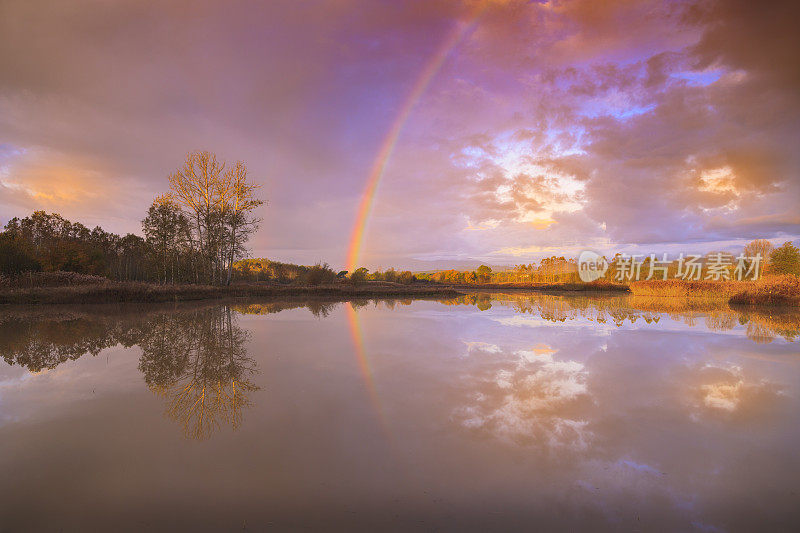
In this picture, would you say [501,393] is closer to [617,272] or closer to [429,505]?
[429,505]

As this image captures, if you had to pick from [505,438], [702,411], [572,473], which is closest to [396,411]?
[505,438]

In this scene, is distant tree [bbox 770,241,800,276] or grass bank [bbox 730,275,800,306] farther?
distant tree [bbox 770,241,800,276]

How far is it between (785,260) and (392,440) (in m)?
78.3

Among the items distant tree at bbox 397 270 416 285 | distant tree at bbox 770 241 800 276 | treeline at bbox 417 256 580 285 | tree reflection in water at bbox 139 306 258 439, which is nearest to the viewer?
tree reflection in water at bbox 139 306 258 439

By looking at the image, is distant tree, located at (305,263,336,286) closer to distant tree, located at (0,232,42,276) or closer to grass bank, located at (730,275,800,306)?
distant tree, located at (0,232,42,276)

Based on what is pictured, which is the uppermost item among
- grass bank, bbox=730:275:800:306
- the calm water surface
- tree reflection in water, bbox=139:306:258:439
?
grass bank, bbox=730:275:800:306

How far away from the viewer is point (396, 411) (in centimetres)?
468

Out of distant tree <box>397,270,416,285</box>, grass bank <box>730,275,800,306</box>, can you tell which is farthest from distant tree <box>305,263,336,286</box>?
grass bank <box>730,275,800,306</box>

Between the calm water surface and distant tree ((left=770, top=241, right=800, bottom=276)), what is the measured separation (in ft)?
213

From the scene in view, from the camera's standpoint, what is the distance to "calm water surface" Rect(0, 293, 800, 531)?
267 centimetres

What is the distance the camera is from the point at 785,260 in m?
53.3

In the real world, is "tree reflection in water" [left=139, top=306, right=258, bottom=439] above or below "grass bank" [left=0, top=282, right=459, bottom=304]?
below

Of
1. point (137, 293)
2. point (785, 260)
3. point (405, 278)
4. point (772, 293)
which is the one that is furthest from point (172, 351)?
point (785, 260)

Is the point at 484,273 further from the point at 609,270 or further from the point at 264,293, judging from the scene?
the point at 264,293
